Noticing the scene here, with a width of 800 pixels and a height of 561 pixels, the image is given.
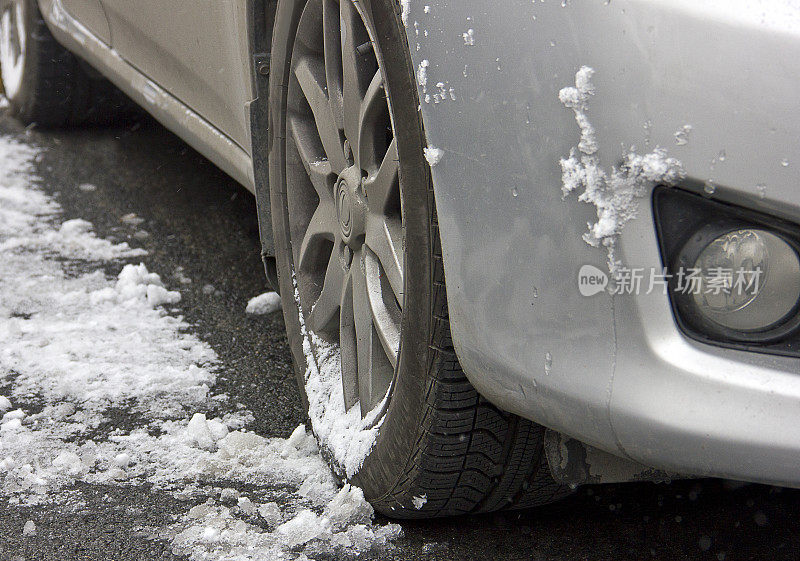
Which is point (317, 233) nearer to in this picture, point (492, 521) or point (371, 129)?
point (371, 129)

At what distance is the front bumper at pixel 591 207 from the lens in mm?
1104

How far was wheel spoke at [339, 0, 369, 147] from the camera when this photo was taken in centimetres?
163

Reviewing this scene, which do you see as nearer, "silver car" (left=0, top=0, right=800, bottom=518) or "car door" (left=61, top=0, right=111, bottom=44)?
"silver car" (left=0, top=0, right=800, bottom=518)

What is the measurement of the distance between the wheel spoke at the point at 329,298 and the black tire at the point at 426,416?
0.33m

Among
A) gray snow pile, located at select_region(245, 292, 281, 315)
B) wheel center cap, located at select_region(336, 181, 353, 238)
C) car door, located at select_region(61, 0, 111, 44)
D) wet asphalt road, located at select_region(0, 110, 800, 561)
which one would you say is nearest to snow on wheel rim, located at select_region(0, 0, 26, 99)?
car door, located at select_region(61, 0, 111, 44)

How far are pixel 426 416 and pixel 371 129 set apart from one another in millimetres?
514

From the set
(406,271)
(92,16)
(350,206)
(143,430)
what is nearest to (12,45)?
(92,16)

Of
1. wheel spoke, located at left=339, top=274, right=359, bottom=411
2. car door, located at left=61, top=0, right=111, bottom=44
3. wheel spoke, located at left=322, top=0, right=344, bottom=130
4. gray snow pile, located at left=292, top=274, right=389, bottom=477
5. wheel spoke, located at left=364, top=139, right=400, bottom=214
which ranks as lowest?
gray snow pile, located at left=292, top=274, right=389, bottom=477

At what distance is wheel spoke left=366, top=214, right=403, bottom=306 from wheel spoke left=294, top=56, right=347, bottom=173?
201 mm

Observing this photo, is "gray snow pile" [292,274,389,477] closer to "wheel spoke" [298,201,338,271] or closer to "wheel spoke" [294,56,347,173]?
"wheel spoke" [298,201,338,271]

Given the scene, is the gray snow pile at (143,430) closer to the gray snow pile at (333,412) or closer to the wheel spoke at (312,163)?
the gray snow pile at (333,412)

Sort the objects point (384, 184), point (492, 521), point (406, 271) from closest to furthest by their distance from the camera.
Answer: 1. point (406, 271)
2. point (384, 184)
3. point (492, 521)

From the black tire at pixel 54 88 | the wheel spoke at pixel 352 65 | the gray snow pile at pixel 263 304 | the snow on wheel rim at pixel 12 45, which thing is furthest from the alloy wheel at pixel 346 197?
the snow on wheel rim at pixel 12 45

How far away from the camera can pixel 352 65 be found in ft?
5.39
